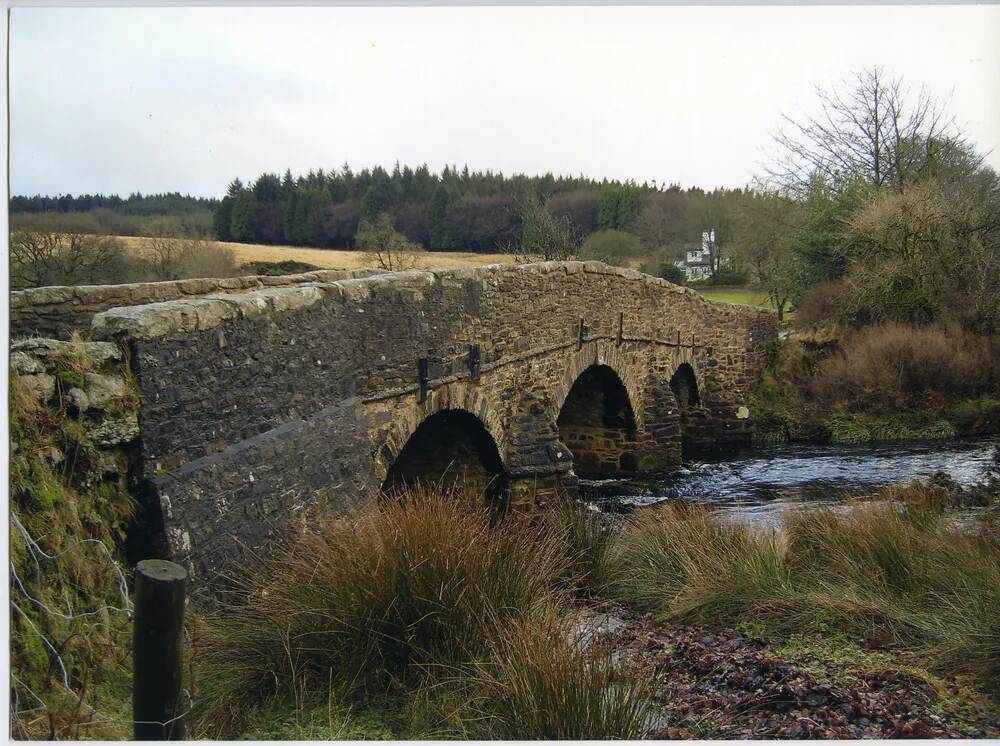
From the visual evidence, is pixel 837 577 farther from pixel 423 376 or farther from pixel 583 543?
pixel 423 376

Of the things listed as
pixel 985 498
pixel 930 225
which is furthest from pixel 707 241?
pixel 985 498

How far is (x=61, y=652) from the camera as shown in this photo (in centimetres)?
364

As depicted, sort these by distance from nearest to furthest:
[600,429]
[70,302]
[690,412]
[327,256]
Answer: [70,302] < [600,429] < [327,256] < [690,412]

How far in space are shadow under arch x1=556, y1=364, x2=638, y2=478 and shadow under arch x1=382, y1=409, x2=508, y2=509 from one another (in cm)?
613

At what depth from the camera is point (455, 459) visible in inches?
435

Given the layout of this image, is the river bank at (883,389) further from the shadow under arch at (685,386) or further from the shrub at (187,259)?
the shrub at (187,259)

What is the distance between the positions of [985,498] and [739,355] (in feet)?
42.9

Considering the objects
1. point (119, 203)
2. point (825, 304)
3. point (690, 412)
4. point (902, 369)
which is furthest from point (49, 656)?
point (690, 412)

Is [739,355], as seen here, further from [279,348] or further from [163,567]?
[163,567]

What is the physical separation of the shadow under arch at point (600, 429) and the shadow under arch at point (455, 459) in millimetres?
6135

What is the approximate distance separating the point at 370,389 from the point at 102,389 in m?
3.43

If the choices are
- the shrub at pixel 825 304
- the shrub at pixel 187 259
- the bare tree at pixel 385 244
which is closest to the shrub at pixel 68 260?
the shrub at pixel 187 259

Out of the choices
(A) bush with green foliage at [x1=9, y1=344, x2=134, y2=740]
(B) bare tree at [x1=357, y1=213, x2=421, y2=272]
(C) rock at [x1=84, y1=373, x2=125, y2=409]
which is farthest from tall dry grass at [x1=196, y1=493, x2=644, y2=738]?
(B) bare tree at [x1=357, y1=213, x2=421, y2=272]

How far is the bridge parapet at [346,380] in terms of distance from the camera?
502 centimetres
